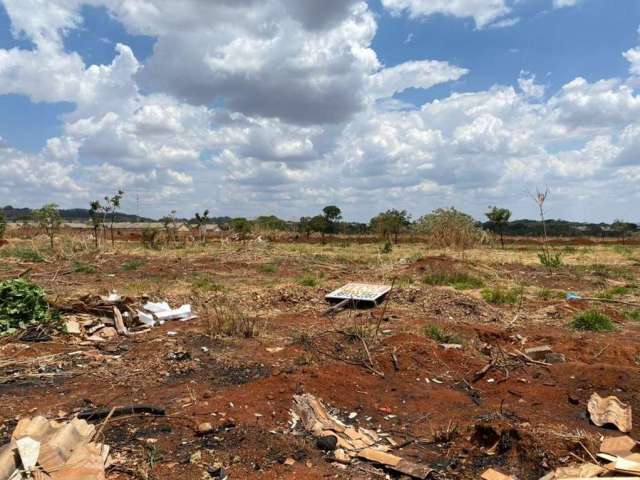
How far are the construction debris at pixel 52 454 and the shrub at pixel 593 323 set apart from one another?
7.28 meters

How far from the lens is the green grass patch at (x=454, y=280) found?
11945mm

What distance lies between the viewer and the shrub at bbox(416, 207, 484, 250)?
77.0 feet

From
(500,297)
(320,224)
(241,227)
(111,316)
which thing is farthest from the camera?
(320,224)

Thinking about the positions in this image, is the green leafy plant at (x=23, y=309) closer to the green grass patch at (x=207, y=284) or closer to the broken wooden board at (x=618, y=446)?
the green grass patch at (x=207, y=284)

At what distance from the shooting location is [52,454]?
3.13 meters

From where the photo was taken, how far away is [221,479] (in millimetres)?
3320

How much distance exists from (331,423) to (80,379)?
2882mm

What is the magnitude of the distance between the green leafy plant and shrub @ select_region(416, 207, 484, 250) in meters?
18.0

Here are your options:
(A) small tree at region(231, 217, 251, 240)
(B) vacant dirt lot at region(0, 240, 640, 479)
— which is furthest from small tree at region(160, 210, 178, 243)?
(B) vacant dirt lot at region(0, 240, 640, 479)

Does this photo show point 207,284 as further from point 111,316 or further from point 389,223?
point 389,223

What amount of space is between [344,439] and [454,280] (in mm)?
9057

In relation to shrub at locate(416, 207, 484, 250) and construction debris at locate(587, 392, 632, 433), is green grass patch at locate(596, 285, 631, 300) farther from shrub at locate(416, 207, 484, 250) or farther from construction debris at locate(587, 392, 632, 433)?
shrub at locate(416, 207, 484, 250)

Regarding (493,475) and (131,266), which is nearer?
(493,475)

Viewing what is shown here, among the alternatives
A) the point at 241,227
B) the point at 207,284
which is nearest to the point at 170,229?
the point at 241,227
